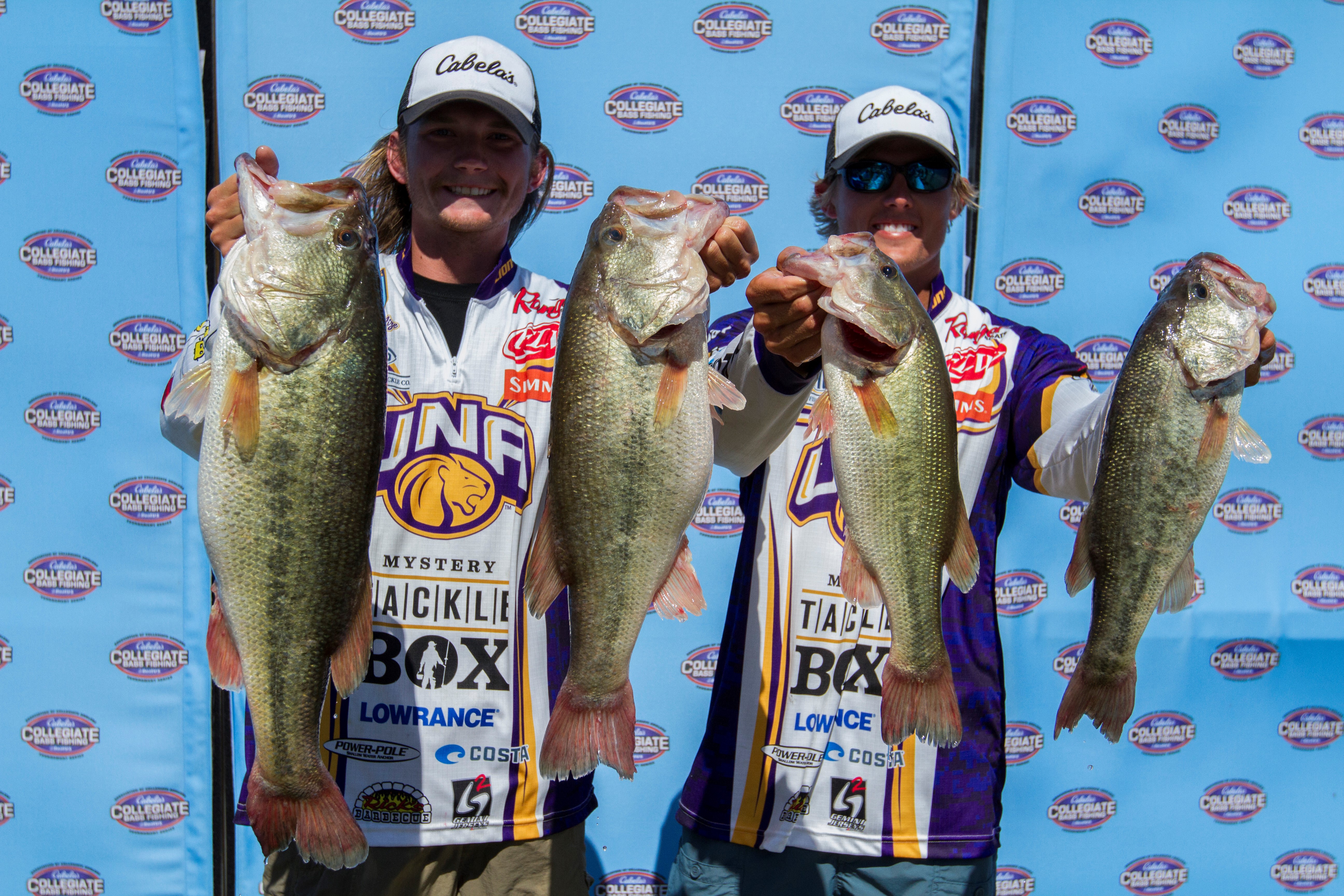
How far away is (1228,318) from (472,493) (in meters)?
1.67

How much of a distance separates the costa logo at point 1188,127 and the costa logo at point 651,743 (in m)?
2.94

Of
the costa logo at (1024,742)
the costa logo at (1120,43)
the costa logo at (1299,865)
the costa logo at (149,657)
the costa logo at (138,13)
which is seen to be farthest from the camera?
the costa logo at (1299,865)

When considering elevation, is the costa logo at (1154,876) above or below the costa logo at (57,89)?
below

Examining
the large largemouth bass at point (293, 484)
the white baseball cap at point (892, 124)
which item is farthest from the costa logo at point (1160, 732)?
the large largemouth bass at point (293, 484)

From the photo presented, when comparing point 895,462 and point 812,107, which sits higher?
point 812,107

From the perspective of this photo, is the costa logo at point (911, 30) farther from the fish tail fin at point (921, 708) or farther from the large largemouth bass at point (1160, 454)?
the fish tail fin at point (921, 708)

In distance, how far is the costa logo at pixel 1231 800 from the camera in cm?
348

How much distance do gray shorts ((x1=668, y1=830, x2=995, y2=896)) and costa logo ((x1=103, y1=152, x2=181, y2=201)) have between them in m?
2.86

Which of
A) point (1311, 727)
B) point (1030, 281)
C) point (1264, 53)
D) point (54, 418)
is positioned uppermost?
point (1264, 53)

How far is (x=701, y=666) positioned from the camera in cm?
333

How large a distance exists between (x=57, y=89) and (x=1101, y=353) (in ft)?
12.9

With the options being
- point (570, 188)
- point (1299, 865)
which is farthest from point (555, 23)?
point (1299, 865)

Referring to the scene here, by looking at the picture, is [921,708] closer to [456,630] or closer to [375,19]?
[456,630]

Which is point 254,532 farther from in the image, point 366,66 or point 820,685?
point 366,66
